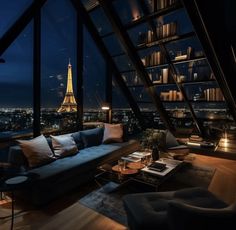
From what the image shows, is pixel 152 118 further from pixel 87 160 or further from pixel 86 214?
pixel 86 214

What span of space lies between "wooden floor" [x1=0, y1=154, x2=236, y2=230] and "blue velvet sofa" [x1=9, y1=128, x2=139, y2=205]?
144 mm

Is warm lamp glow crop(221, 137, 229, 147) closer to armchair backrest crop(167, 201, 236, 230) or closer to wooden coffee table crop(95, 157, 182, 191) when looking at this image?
wooden coffee table crop(95, 157, 182, 191)

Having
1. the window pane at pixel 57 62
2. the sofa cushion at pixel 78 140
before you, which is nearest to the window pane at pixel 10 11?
the window pane at pixel 57 62

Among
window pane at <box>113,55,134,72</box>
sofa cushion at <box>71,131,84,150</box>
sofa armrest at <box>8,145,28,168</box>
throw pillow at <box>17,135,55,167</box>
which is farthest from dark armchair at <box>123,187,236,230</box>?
window pane at <box>113,55,134,72</box>

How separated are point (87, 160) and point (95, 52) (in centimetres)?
300

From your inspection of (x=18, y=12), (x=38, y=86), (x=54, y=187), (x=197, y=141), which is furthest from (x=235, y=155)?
(x=18, y=12)

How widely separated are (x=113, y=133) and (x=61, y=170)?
1853mm

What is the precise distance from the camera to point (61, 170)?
8.71ft

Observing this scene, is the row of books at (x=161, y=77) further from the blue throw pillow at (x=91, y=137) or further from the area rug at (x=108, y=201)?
the area rug at (x=108, y=201)

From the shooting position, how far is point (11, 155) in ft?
9.22

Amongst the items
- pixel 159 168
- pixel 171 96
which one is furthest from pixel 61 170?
pixel 171 96

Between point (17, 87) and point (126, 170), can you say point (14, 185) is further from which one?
point (17, 87)

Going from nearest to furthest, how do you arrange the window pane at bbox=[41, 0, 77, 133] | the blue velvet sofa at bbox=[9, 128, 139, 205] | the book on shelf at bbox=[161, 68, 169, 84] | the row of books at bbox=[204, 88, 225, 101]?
the blue velvet sofa at bbox=[9, 128, 139, 205]
the window pane at bbox=[41, 0, 77, 133]
the row of books at bbox=[204, 88, 225, 101]
the book on shelf at bbox=[161, 68, 169, 84]

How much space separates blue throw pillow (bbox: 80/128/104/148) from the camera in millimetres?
3936
